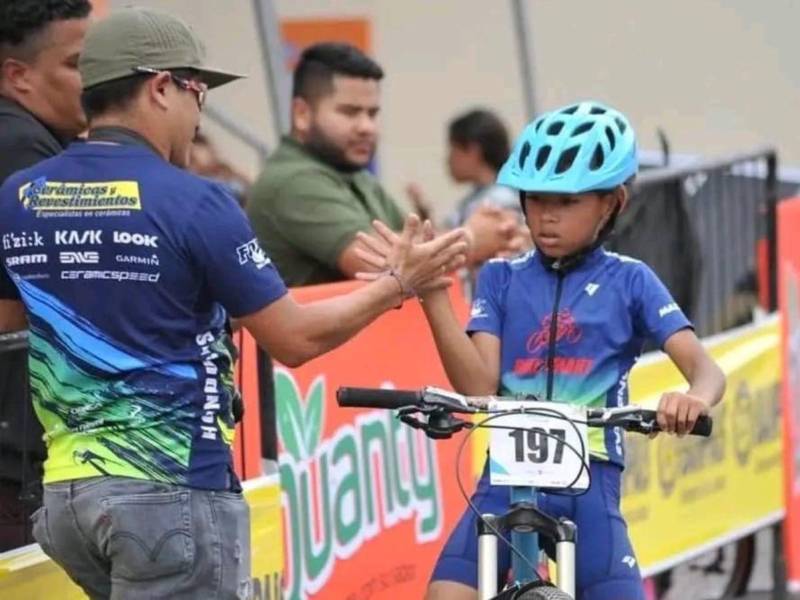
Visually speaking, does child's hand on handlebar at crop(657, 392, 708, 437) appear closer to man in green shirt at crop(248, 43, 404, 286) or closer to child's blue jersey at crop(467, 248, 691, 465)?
child's blue jersey at crop(467, 248, 691, 465)

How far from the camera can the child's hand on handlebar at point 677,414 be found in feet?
15.9

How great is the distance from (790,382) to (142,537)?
583 cm

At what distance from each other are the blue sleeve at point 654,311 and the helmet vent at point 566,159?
0.33 m

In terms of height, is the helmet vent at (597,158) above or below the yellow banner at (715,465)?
above

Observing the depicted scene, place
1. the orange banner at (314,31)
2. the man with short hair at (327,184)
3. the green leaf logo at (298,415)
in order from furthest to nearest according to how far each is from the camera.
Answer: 1. the orange banner at (314,31)
2. the man with short hair at (327,184)
3. the green leaf logo at (298,415)

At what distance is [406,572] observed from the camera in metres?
7.41

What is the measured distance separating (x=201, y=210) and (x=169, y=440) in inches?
20.2

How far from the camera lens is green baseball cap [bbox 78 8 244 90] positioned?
4.68 m

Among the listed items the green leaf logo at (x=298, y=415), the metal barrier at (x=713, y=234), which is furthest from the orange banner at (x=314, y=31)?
the green leaf logo at (x=298, y=415)

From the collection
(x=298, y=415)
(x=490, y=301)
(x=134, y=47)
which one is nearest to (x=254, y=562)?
(x=298, y=415)

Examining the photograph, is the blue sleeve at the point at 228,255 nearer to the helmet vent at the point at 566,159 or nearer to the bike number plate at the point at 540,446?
the bike number plate at the point at 540,446

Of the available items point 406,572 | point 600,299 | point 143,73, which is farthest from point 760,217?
point 143,73

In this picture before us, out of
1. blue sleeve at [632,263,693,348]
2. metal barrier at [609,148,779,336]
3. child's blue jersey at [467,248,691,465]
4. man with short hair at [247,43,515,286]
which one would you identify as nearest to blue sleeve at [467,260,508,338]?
child's blue jersey at [467,248,691,465]

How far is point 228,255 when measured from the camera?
4.60 meters
